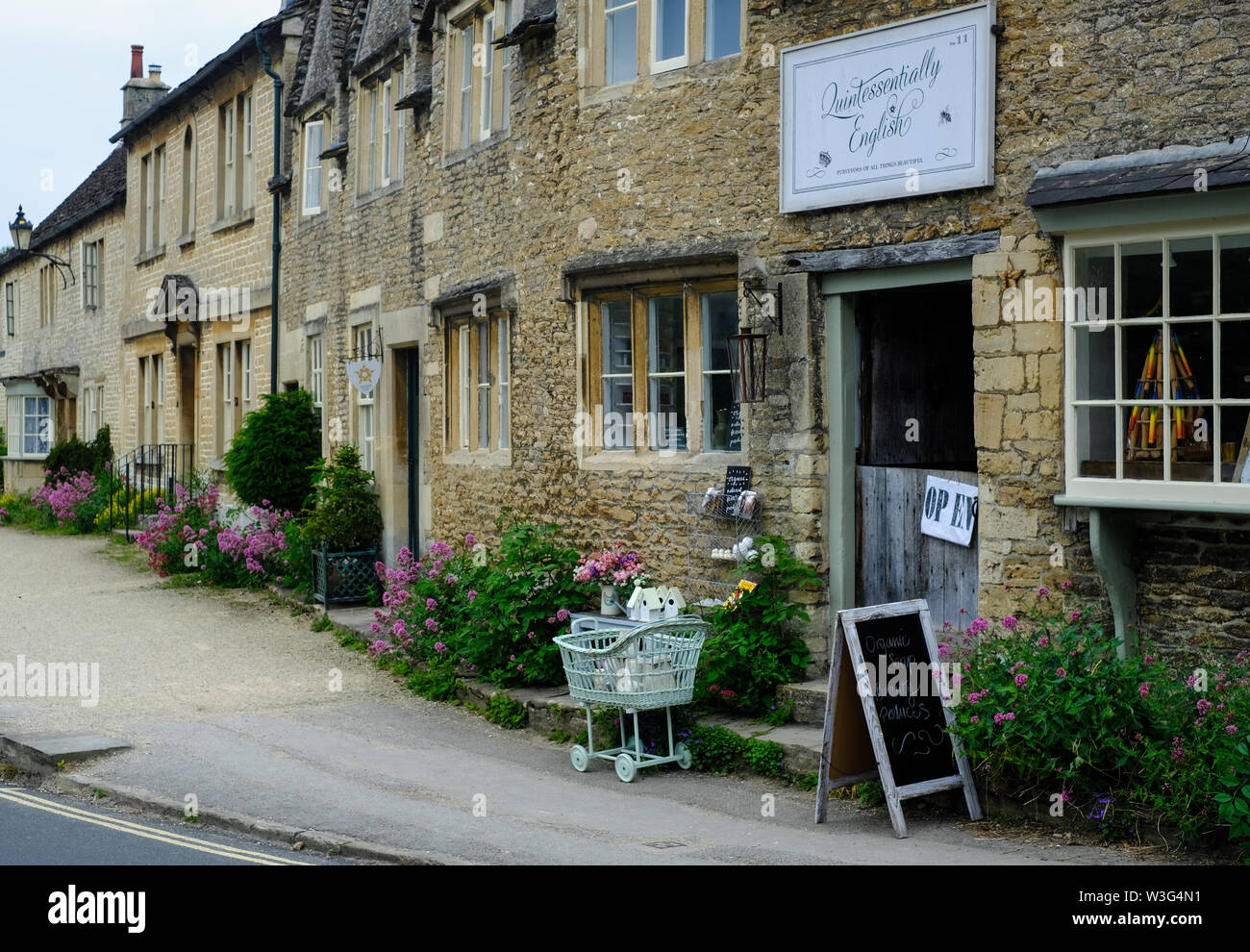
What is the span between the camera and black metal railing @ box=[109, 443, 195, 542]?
22984 mm

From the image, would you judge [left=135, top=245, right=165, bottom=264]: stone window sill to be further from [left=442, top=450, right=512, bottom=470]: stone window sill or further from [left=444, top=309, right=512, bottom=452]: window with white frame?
[left=442, top=450, right=512, bottom=470]: stone window sill

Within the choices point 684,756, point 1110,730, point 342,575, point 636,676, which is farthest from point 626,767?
point 342,575

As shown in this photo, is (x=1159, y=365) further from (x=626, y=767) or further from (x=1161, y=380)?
(x=626, y=767)

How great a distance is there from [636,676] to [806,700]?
122 centimetres

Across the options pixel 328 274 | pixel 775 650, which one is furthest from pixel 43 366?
pixel 775 650

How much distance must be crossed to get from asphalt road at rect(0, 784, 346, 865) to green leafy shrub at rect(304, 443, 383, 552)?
24.1 feet

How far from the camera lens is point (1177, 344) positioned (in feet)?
24.3

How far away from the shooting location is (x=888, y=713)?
7.28 m

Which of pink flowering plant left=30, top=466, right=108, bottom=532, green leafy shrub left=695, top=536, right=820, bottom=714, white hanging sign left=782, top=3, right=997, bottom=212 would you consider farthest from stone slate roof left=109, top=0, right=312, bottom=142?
green leafy shrub left=695, top=536, right=820, bottom=714

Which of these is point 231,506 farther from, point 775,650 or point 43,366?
point 43,366

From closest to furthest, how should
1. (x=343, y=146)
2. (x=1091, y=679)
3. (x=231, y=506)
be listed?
(x=1091, y=679) < (x=343, y=146) < (x=231, y=506)

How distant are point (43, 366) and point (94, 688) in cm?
2398

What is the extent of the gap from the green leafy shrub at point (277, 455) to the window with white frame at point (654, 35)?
804cm

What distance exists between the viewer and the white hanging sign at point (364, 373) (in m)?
15.4
